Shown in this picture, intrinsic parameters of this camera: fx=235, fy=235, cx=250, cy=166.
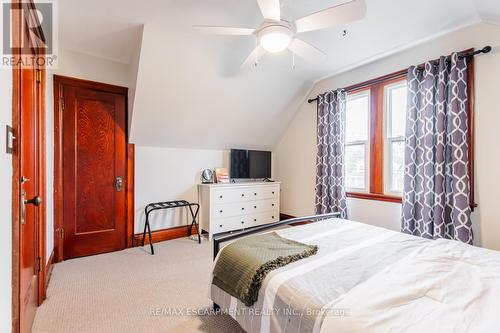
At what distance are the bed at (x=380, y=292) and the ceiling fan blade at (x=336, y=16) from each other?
1.62 meters

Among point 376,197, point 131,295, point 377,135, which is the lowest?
point 131,295

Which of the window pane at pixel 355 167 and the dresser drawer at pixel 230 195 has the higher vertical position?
the window pane at pixel 355 167

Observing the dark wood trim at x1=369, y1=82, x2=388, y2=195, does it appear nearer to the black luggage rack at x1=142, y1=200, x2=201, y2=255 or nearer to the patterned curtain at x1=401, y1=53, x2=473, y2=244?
the patterned curtain at x1=401, y1=53, x2=473, y2=244

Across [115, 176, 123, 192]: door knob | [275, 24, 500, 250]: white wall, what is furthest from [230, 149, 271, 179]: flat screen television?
[115, 176, 123, 192]: door knob

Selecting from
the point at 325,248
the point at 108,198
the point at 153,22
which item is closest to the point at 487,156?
the point at 325,248

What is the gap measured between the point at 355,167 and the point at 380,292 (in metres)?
2.73

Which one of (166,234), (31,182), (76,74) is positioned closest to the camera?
(31,182)

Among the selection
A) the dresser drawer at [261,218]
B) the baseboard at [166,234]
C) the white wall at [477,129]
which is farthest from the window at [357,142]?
the baseboard at [166,234]

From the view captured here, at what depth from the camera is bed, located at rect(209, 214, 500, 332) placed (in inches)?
35.8

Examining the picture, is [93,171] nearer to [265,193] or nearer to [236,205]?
[236,205]

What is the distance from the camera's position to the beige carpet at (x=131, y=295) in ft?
5.73

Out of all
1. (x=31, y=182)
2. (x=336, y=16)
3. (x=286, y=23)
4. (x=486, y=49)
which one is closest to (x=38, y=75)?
(x=31, y=182)

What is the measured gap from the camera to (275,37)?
6.08 feet

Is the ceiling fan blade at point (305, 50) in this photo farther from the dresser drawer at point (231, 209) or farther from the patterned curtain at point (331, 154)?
the dresser drawer at point (231, 209)
